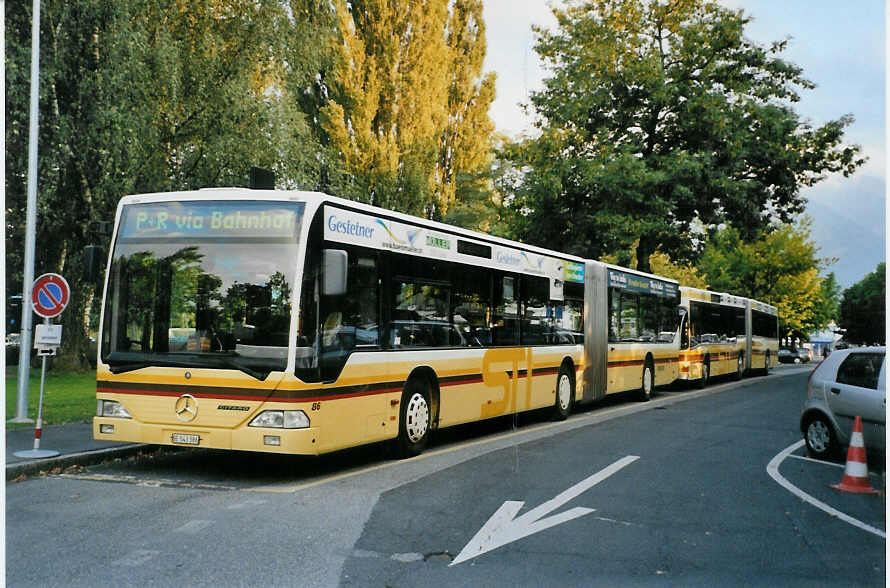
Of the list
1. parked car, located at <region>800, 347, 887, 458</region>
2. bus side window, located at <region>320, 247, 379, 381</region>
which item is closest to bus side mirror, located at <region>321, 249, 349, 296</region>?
bus side window, located at <region>320, 247, 379, 381</region>

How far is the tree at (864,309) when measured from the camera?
320 ft

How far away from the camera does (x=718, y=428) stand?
15.0m

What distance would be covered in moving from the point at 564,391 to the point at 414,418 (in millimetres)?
5965

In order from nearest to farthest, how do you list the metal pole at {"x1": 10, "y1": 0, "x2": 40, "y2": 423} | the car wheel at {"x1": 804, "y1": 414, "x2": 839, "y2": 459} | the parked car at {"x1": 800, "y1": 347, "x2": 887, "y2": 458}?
the parked car at {"x1": 800, "y1": 347, "x2": 887, "y2": 458} → the car wheel at {"x1": 804, "y1": 414, "x2": 839, "y2": 459} → the metal pole at {"x1": 10, "y1": 0, "x2": 40, "y2": 423}

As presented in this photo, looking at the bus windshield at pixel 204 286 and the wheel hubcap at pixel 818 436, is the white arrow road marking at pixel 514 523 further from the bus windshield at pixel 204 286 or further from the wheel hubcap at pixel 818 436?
the wheel hubcap at pixel 818 436

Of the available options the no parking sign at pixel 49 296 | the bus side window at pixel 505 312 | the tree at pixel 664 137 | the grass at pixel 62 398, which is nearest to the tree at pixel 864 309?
the tree at pixel 664 137

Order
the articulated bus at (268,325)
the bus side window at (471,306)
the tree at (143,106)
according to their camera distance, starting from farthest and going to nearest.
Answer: the tree at (143,106), the bus side window at (471,306), the articulated bus at (268,325)

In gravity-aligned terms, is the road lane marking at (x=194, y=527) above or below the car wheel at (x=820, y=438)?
below

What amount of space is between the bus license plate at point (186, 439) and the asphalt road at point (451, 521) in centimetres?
42

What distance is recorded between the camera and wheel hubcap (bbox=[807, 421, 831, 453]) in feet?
37.8

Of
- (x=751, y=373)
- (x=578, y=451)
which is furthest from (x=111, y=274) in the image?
(x=751, y=373)

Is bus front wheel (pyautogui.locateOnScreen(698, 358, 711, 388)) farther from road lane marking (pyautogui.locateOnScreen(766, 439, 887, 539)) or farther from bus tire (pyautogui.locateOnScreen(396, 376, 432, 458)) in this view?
bus tire (pyautogui.locateOnScreen(396, 376, 432, 458))

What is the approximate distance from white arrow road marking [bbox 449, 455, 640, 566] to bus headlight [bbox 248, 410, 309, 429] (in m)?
2.23

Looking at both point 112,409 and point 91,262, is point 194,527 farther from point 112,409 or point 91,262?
point 91,262
